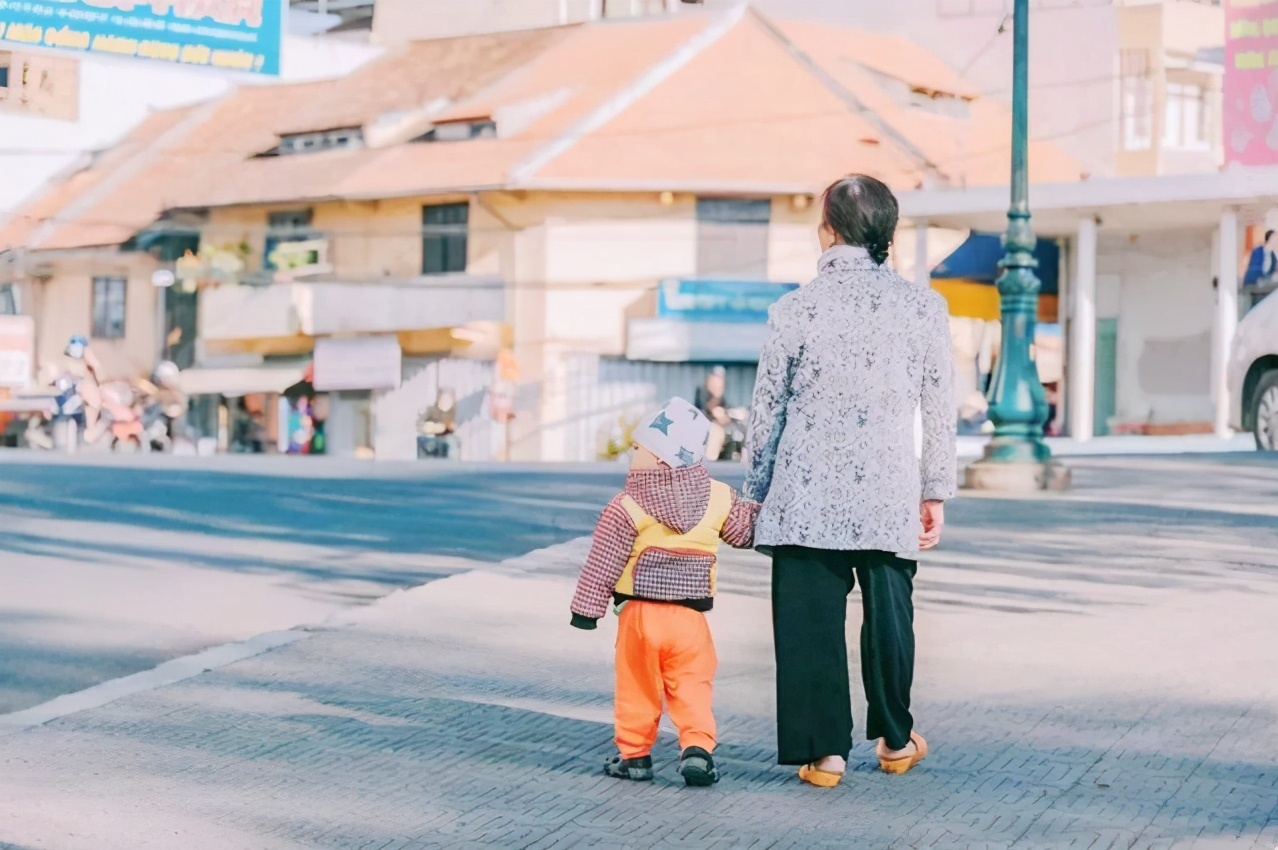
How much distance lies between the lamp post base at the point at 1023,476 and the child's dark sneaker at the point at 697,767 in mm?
10688

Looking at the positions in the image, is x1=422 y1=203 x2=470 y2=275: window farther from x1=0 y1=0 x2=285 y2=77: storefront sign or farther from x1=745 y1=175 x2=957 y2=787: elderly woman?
x1=745 y1=175 x2=957 y2=787: elderly woman

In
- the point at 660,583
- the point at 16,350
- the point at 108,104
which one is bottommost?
the point at 660,583

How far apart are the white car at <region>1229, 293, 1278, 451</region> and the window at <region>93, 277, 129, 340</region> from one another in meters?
26.8

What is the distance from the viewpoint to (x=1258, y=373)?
18828 millimetres

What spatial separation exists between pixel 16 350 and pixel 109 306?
2152 mm

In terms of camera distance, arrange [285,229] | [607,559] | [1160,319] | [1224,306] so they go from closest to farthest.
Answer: [607,559] → [1224,306] → [1160,319] → [285,229]

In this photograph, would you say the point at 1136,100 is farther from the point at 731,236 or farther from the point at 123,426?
the point at 123,426

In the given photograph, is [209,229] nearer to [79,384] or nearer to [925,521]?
[79,384]

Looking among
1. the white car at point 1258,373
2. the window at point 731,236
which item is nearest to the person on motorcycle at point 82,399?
the window at point 731,236

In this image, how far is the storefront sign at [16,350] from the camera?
40812 mm

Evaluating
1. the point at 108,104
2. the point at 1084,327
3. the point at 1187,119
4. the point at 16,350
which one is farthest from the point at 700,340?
the point at 108,104

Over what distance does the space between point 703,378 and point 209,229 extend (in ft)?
35.1

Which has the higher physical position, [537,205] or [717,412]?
[537,205]

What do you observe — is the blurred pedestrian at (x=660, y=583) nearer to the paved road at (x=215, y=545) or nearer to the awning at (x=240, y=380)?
the paved road at (x=215, y=545)
